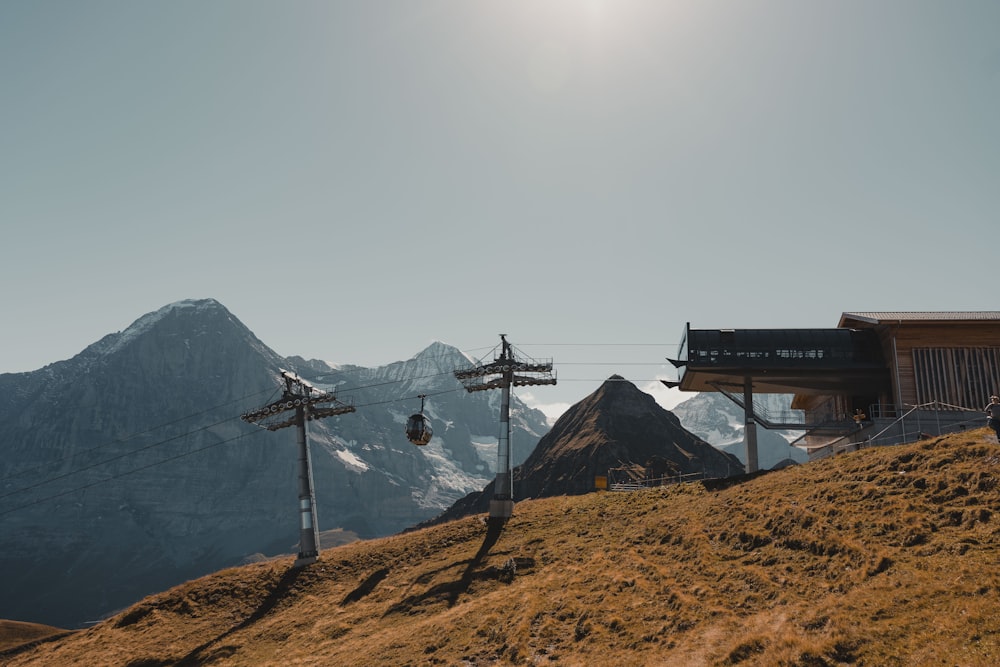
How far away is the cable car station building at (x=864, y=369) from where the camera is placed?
5025cm

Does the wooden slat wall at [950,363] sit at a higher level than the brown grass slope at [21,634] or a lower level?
higher

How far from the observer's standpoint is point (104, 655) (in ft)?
141

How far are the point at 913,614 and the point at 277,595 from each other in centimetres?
4086

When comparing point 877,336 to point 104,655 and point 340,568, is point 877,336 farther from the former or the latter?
point 104,655

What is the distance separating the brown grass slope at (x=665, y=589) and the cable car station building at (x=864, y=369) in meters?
11.9

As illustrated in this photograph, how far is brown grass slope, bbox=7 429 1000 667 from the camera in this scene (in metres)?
20.3

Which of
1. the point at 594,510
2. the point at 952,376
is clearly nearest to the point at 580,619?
the point at 594,510

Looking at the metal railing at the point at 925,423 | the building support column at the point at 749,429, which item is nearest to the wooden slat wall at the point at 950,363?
the metal railing at the point at 925,423

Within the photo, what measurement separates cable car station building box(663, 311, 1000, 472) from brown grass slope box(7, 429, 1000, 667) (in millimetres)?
11913

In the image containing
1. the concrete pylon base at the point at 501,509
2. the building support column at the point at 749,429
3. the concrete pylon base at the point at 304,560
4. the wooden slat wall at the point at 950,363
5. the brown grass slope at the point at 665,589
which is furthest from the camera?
the building support column at the point at 749,429

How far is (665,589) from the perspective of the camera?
94.3 ft

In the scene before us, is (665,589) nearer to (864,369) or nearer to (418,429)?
(418,429)

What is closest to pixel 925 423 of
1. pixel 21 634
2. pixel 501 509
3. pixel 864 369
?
pixel 864 369

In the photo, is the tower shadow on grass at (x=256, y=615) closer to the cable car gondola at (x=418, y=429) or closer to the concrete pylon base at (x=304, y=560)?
the concrete pylon base at (x=304, y=560)
